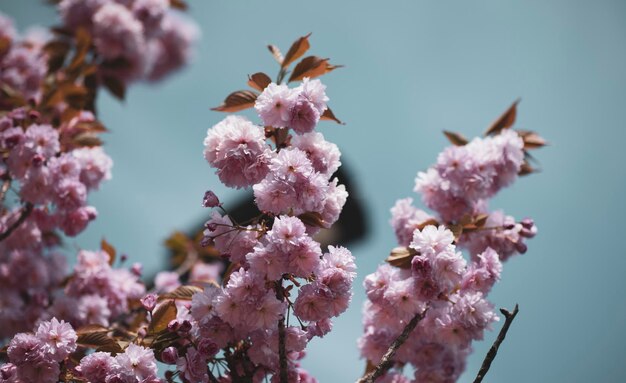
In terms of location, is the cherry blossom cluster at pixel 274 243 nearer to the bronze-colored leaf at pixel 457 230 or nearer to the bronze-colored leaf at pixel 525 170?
the bronze-colored leaf at pixel 457 230

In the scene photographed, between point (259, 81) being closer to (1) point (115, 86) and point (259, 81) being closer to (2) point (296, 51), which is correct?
(2) point (296, 51)

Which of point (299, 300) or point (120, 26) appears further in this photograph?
point (120, 26)

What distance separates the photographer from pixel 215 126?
5.54 ft

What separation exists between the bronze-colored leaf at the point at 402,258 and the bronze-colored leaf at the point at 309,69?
28.3 inches

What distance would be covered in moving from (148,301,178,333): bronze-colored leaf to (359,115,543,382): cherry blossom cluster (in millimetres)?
699

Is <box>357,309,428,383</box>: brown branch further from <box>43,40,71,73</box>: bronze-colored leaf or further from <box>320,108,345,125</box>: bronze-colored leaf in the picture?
<box>43,40,71,73</box>: bronze-colored leaf

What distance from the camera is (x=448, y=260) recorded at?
1.78 meters

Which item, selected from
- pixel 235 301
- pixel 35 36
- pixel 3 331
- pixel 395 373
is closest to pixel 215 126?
pixel 235 301

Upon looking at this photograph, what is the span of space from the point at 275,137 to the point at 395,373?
1.18m

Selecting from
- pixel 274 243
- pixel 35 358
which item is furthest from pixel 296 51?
pixel 35 358

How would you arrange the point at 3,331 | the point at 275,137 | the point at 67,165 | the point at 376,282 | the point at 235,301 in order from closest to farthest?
1. the point at 235,301
2. the point at 275,137
3. the point at 376,282
4. the point at 67,165
5. the point at 3,331

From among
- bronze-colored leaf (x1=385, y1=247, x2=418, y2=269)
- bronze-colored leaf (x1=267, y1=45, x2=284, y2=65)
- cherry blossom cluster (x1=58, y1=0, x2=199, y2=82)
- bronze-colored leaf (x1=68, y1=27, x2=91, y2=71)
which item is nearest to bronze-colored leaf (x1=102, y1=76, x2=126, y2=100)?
cherry blossom cluster (x1=58, y1=0, x2=199, y2=82)

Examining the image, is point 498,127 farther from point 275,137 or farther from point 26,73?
point 26,73

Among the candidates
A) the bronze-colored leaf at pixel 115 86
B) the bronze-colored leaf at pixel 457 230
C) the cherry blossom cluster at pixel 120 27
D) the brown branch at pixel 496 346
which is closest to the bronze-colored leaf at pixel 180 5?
the cherry blossom cluster at pixel 120 27
